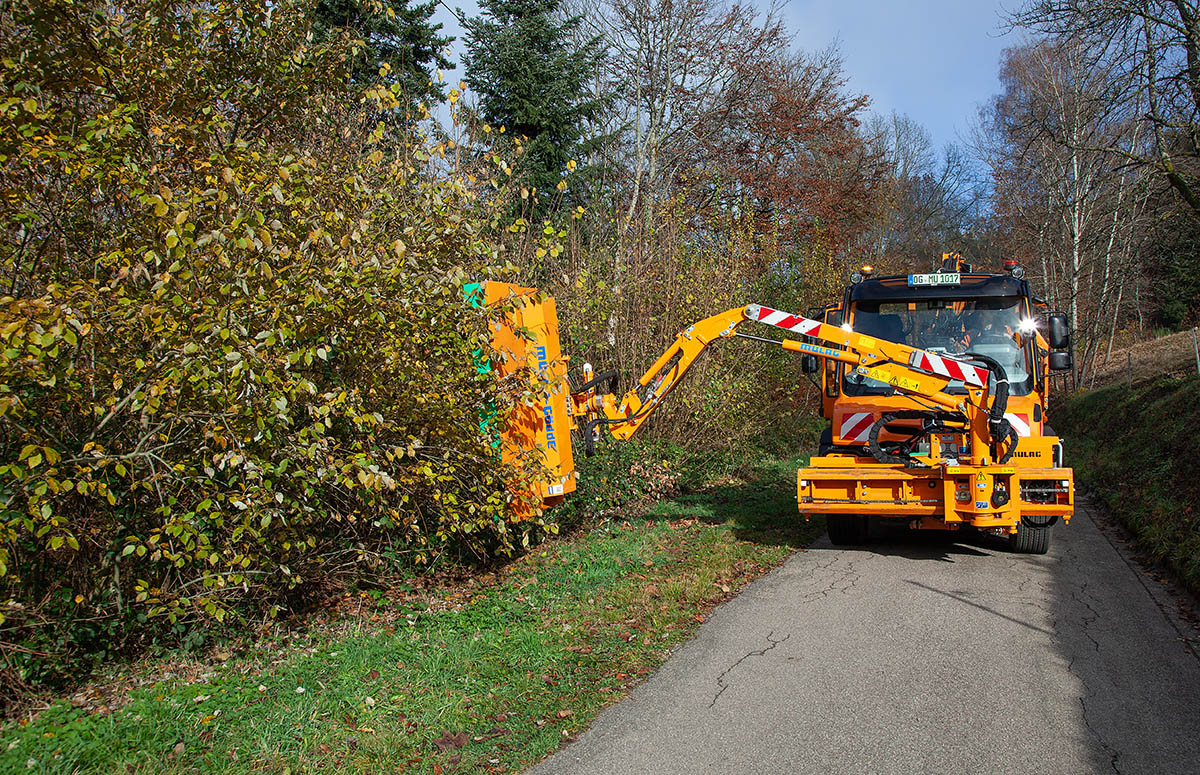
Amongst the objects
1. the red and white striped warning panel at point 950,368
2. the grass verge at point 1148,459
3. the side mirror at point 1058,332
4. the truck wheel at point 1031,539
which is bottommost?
the truck wheel at point 1031,539

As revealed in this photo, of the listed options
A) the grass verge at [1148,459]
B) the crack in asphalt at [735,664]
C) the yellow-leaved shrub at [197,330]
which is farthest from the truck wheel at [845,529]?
the yellow-leaved shrub at [197,330]

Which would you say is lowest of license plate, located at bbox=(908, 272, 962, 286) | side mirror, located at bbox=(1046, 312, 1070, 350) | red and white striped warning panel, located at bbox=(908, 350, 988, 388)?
red and white striped warning panel, located at bbox=(908, 350, 988, 388)

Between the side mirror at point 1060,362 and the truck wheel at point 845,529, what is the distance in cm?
278

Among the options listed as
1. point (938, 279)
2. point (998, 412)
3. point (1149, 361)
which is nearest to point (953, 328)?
point (938, 279)

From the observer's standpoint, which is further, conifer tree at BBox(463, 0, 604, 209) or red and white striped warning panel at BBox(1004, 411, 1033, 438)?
conifer tree at BBox(463, 0, 604, 209)

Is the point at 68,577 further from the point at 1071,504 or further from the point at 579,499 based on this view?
the point at 1071,504

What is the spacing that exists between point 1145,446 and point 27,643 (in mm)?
16776

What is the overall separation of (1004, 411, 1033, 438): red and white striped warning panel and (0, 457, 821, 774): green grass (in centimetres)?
305

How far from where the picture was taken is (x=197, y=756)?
435 cm

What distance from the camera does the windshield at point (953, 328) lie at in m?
9.25

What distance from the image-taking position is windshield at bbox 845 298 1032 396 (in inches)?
364

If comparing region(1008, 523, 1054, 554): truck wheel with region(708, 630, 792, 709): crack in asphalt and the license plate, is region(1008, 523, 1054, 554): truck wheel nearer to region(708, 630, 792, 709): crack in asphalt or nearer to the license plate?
the license plate

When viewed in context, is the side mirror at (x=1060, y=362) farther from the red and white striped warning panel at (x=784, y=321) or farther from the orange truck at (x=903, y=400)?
the red and white striped warning panel at (x=784, y=321)

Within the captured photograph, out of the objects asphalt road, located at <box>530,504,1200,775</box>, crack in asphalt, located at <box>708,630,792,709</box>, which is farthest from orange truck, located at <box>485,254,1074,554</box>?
crack in asphalt, located at <box>708,630,792,709</box>
